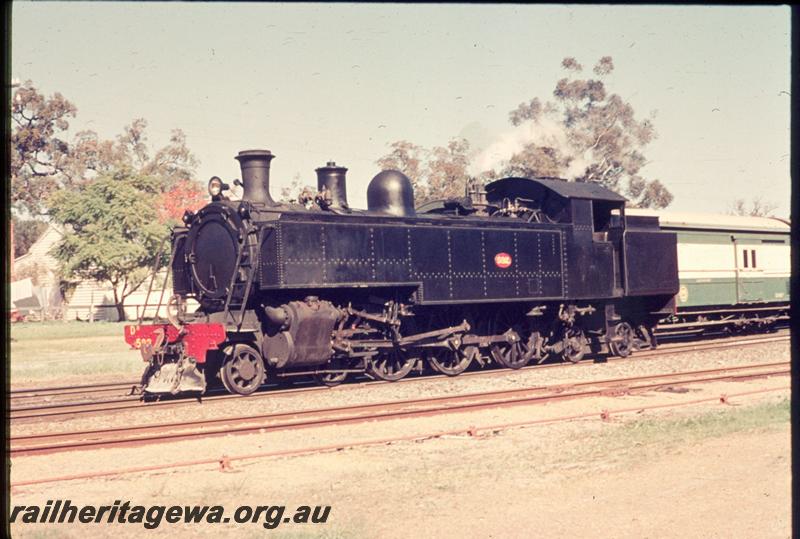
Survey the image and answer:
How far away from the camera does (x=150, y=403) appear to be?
1347 centimetres

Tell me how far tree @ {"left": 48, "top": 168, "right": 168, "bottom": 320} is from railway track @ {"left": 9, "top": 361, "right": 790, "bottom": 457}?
110 feet

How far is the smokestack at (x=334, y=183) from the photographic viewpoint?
1548cm

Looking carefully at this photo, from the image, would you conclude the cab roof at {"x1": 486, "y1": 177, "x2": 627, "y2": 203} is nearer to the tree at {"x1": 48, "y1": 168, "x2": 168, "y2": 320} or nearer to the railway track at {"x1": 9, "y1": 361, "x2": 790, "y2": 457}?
the railway track at {"x1": 9, "y1": 361, "x2": 790, "y2": 457}

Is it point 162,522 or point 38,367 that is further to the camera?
point 38,367

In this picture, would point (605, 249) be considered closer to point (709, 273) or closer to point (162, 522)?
point (709, 273)

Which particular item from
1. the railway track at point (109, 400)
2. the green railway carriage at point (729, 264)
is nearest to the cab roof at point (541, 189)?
the green railway carriage at point (729, 264)

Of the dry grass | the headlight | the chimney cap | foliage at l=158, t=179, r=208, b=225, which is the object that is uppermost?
foliage at l=158, t=179, r=208, b=225

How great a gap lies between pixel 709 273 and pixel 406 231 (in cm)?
1066

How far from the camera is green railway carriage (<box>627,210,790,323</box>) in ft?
71.6

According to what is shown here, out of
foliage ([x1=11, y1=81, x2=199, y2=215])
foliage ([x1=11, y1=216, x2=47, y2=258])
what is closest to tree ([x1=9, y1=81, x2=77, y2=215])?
foliage ([x1=11, y1=81, x2=199, y2=215])

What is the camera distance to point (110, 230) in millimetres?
43969

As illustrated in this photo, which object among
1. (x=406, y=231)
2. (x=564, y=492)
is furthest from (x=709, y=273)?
(x=564, y=492)

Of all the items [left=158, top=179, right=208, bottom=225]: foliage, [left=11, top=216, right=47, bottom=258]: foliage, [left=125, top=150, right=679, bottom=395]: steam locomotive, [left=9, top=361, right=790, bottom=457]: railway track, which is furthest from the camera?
[left=11, top=216, right=47, bottom=258]: foliage

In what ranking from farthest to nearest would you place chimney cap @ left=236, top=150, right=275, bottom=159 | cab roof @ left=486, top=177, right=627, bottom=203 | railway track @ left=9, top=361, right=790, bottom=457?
cab roof @ left=486, top=177, right=627, bottom=203
chimney cap @ left=236, top=150, right=275, bottom=159
railway track @ left=9, top=361, right=790, bottom=457
